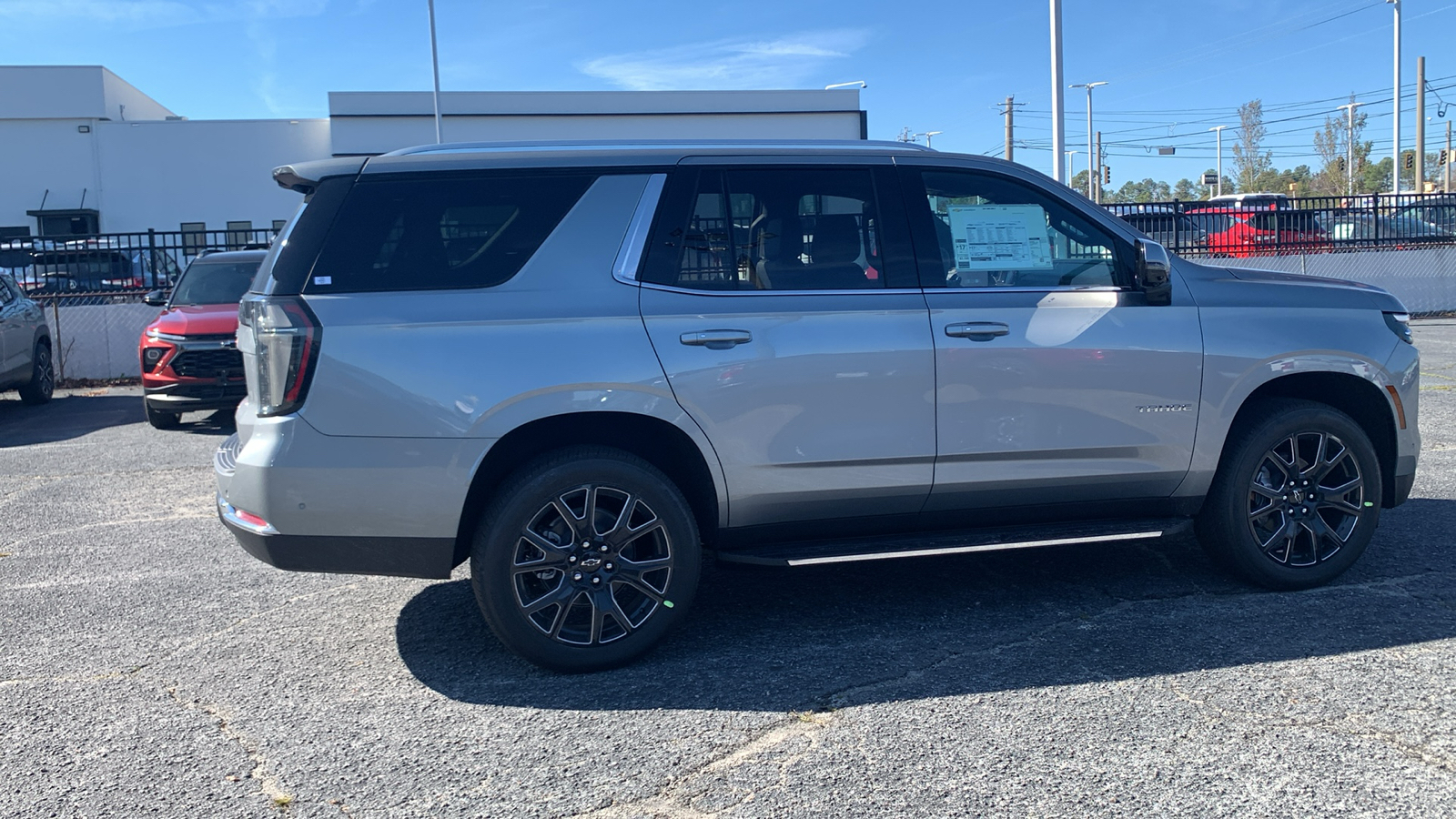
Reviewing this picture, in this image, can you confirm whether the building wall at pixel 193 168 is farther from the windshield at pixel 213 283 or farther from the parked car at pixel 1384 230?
the parked car at pixel 1384 230

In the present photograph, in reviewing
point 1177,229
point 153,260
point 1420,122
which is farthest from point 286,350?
point 1420,122

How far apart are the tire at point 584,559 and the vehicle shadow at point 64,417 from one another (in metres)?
8.48

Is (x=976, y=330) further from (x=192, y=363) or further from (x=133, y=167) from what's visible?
(x=133, y=167)

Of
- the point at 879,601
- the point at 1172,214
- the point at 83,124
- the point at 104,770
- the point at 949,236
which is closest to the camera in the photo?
the point at 104,770

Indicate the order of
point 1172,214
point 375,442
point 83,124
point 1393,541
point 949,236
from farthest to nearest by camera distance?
point 83,124, point 1172,214, point 1393,541, point 949,236, point 375,442

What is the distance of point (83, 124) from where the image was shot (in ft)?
123

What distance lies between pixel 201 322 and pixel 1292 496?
964 centimetres

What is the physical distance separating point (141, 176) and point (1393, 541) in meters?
39.7

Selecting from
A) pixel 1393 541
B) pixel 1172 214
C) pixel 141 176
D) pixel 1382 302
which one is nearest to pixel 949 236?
pixel 1382 302

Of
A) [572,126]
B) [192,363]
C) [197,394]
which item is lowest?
[197,394]

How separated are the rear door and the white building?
33.2m

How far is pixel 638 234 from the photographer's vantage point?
4.45 m

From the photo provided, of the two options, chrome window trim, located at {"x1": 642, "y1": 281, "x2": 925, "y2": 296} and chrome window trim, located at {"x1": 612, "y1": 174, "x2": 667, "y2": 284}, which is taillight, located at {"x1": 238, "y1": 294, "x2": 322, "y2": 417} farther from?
chrome window trim, located at {"x1": 642, "y1": 281, "x2": 925, "y2": 296}

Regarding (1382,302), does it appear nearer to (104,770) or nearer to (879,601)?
(879,601)
